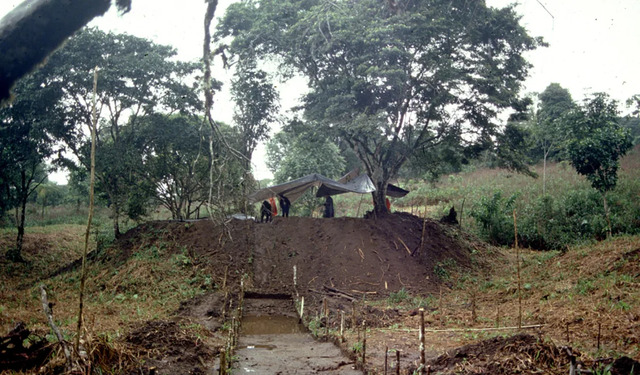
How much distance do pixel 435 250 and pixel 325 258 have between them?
155 inches

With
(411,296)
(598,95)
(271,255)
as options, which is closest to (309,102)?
(271,255)

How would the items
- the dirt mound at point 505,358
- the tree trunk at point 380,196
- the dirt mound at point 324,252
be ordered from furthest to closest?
the tree trunk at point 380,196 → the dirt mound at point 324,252 → the dirt mound at point 505,358

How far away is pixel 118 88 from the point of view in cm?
1515

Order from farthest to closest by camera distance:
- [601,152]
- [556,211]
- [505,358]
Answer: [556,211]
[601,152]
[505,358]

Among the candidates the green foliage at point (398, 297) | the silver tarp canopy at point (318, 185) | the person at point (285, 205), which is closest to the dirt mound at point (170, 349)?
the green foliage at point (398, 297)

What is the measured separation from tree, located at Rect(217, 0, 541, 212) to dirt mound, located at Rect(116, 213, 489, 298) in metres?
3.19

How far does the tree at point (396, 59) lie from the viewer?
14242 mm

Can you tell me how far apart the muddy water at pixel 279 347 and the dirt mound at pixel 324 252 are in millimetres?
1227

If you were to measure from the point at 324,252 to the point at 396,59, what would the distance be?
6.66 metres

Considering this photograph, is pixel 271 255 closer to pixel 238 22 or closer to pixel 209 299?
pixel 209 299

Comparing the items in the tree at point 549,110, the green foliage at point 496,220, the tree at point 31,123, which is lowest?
the green foliage at point 496,220

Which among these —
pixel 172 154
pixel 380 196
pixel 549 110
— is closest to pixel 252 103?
A: pixel 172 154

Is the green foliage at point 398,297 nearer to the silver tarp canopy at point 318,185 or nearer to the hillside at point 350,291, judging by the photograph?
the hillside at point 350,291

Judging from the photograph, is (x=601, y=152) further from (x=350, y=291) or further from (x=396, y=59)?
(x=350, y=291)
